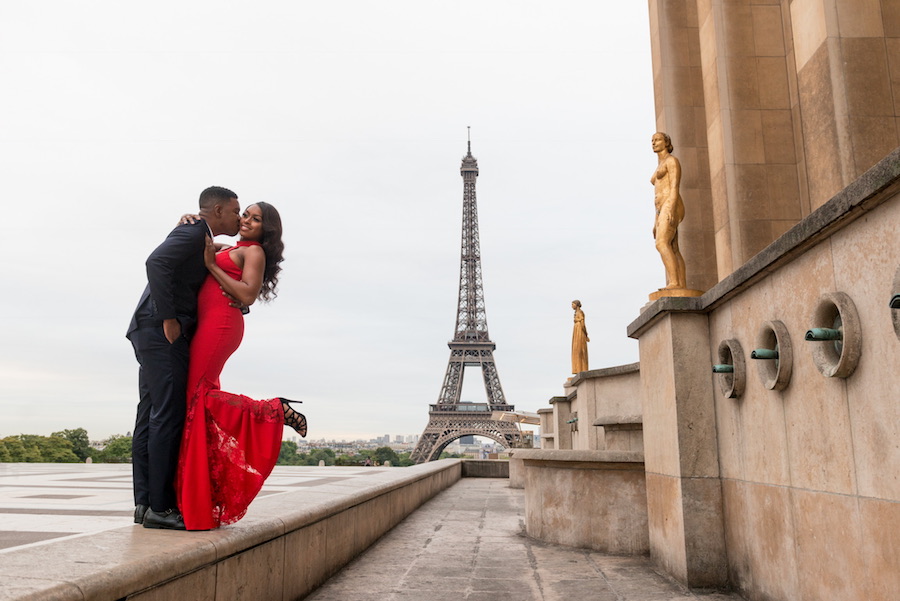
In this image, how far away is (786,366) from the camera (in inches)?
176

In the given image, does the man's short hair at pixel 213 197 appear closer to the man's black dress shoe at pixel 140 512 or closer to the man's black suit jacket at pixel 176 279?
the man's black suit jacket at pixel 176 279

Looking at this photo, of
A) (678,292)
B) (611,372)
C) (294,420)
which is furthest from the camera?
(611,372)

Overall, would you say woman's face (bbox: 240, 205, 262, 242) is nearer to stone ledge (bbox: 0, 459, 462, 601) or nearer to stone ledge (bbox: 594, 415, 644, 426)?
stone ledge (bbox: 0, 459, 462, 601)

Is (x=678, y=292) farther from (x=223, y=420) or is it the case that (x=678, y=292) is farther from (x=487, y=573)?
(x=223, y=420)

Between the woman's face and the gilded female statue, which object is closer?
the woman's face

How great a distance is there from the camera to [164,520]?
3.83 m

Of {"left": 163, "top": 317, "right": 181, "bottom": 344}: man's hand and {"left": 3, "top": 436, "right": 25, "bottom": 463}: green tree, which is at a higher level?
{"left": 163, "top": 317, "right": 181, "bottom": 344}: man's hand

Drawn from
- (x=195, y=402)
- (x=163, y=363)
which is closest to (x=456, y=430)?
(x=195, y=402)

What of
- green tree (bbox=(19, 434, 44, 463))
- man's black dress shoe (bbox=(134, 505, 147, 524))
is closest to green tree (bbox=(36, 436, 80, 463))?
green tree (bbox=(19, 434, 44, 463))

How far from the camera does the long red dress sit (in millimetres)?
3822

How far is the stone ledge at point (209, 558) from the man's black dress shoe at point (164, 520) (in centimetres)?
10

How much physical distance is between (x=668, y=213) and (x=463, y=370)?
65.7m

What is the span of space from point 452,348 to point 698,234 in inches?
2378

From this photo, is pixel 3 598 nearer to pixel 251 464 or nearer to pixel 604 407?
pixel 251 464
